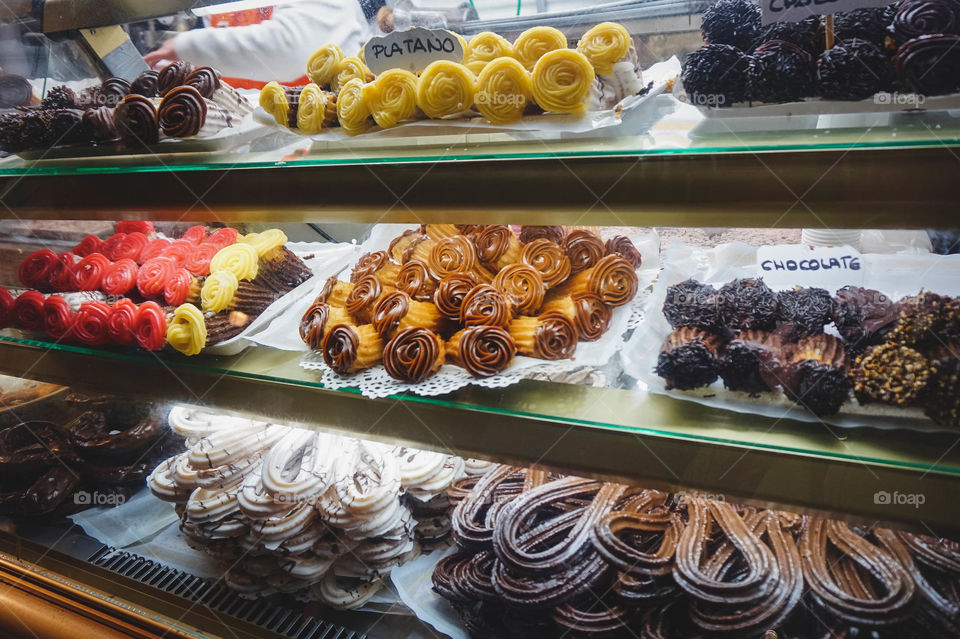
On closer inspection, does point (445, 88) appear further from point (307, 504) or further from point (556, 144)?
point (307, 504)

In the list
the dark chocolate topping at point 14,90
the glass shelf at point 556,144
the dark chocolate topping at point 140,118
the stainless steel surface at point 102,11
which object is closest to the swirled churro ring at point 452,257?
the glass shelf at point 556,144

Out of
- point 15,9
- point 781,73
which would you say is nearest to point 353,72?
point 781,73

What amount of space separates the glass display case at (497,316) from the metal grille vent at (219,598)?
1cm

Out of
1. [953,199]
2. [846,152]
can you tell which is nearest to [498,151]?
[846,152]

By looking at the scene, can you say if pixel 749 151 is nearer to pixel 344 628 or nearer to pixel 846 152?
pixel 846 152

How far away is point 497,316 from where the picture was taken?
1.62 m

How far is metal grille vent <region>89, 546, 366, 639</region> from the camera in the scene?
6.43 ft

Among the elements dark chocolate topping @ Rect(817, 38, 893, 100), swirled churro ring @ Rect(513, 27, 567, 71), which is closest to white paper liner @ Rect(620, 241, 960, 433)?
dark chocolate topping @ Rect(817, 38, 893, 100)

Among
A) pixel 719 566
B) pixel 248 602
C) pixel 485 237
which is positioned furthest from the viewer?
pixel 248 602

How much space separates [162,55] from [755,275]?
82.1 inches

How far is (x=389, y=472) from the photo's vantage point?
2025mm

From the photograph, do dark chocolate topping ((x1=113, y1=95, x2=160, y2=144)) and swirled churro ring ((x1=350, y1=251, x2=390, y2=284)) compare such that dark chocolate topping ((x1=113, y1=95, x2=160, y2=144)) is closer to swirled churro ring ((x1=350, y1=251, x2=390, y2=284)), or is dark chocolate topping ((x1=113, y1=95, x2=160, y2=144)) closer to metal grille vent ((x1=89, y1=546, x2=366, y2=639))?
swirled churro ring ((x1=350, y1=251, x2=390, y2=284))

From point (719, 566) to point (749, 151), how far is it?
0.98 metres

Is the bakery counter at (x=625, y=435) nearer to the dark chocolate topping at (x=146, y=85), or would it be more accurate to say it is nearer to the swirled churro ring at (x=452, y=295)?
the swirled churro ring at (x=452, y=295)
